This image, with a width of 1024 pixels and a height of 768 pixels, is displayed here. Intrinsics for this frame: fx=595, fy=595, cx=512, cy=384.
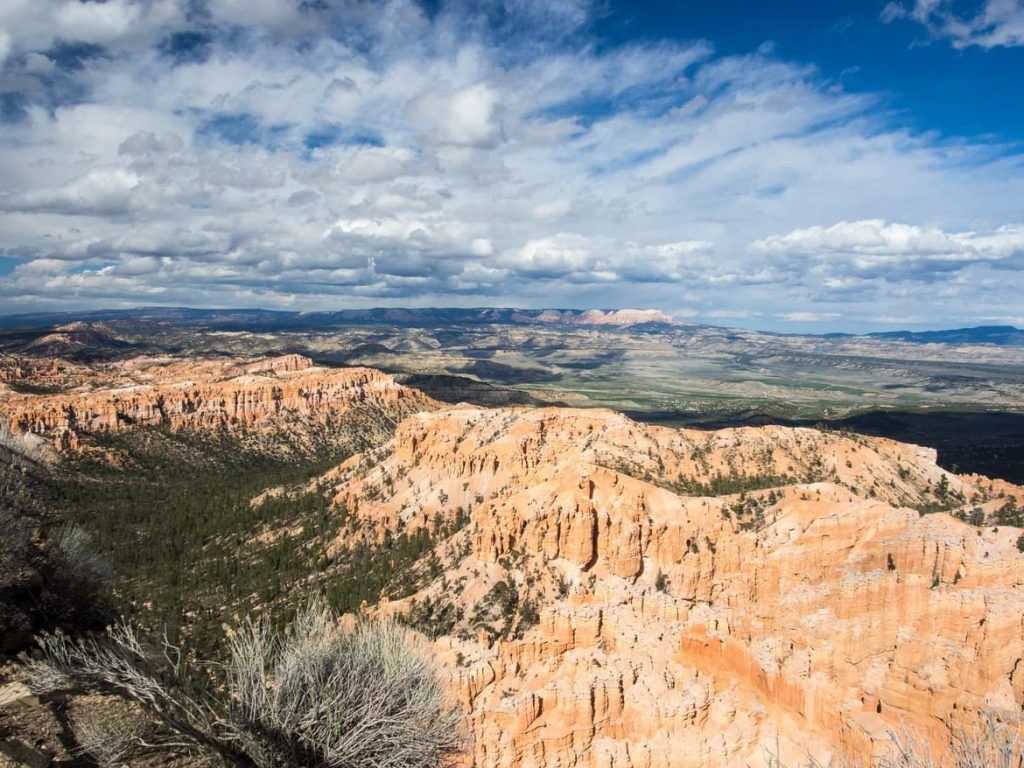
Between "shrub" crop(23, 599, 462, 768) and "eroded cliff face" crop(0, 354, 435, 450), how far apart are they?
130 metres

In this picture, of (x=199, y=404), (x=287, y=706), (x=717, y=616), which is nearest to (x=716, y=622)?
(x=717, y=616)

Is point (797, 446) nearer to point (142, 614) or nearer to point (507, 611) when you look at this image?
point (507, 611)

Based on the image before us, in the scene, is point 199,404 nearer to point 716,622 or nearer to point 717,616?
point 717,616

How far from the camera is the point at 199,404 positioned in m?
161

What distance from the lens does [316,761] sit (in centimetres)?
1688

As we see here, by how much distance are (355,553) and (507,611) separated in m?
30.7

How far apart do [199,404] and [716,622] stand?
15470 cm

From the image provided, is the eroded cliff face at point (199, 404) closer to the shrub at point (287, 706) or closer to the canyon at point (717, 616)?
the canyon at point (717, 616)

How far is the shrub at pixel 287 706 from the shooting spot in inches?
642

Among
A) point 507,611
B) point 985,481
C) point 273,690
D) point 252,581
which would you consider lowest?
point 252,581

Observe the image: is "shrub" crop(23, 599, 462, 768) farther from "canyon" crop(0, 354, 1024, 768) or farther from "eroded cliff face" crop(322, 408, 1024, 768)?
"eroded cliff face" crop(322, 408, 1024, 768)

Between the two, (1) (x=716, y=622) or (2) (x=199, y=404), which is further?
(2) (x=199, y=404)

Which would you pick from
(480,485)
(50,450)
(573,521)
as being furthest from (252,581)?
(50,450)

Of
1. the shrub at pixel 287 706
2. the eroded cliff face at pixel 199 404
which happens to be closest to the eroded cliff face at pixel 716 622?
the shrub at pixel 287 706
